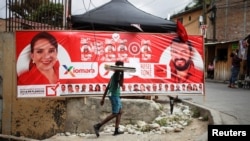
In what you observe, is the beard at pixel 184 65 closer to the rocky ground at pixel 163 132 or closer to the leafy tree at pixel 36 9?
the rocky ground at pixel 163 132

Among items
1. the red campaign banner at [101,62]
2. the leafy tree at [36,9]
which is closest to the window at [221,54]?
the red campaign banner at [101,62]

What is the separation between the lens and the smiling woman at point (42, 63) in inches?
312

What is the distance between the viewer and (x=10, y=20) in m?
8.41

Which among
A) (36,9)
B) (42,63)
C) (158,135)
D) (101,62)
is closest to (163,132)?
(158,135)

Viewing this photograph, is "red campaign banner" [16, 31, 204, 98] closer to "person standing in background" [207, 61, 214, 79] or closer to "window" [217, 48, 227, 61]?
"window" [217, 48, 227, 61]

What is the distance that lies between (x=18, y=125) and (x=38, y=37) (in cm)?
217

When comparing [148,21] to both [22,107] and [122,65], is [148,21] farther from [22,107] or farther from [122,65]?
[22,107]

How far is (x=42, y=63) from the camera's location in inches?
313

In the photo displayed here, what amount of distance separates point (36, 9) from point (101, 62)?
2125 millimetres

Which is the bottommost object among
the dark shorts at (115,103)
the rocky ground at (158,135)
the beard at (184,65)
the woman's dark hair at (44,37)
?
the rocky ground at (158,135)

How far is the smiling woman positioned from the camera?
7926 millimetres

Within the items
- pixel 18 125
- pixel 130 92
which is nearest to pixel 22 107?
pixel 18 125

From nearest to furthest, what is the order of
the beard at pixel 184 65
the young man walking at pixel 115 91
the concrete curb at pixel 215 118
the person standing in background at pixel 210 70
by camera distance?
the concrete curb at pixel 215 118 → the young man walking at pixel 115 91 → the beard at pixel 184 65 → the person standing in background at pixel 210 70

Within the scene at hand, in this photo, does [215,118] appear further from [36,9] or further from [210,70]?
[210,70]
